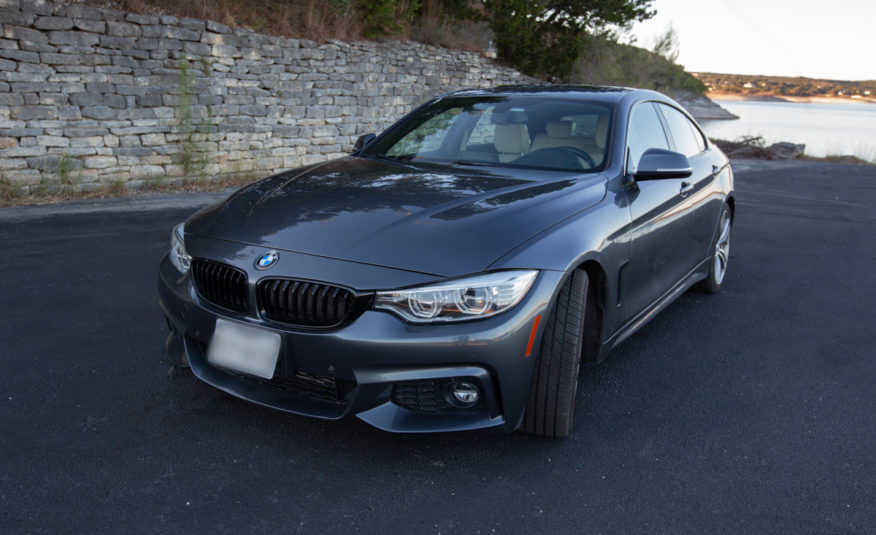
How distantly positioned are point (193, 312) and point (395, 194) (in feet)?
3.25

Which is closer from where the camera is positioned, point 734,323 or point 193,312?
point 193,312

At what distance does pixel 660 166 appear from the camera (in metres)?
3.35

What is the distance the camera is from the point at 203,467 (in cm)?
249

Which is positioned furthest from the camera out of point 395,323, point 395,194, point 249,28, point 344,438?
point 249,28

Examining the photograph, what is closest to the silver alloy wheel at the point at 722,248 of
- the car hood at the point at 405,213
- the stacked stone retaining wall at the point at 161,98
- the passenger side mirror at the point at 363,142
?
the car hood at the point at 405,213

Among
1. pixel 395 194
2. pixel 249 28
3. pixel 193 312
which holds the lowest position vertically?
pixel 193 312

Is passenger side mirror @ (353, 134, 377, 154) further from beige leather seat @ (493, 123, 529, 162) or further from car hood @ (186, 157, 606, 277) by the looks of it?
beige leather seat @ (493, 123, 529, 162)

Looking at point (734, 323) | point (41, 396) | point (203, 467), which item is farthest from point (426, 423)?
point (734, 323)

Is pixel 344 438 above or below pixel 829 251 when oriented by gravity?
below

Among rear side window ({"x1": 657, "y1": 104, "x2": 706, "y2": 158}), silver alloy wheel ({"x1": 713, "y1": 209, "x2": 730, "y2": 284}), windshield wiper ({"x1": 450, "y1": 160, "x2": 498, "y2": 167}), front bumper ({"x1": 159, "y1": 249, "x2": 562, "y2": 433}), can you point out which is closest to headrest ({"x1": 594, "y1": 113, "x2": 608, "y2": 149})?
windshield wiper ({"x1": 450, "y1": 160, "x2": 498, "y2": 167})

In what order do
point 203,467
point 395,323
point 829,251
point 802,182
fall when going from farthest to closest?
point 802,182, point 829,251, point 203,467, point 395,323

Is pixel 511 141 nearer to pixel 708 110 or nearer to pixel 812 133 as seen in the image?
pixel 812 133

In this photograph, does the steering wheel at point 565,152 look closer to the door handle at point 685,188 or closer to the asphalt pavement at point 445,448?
the door handle at point 685,188

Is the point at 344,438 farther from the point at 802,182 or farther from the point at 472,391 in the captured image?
Answer: the point at 802,182
